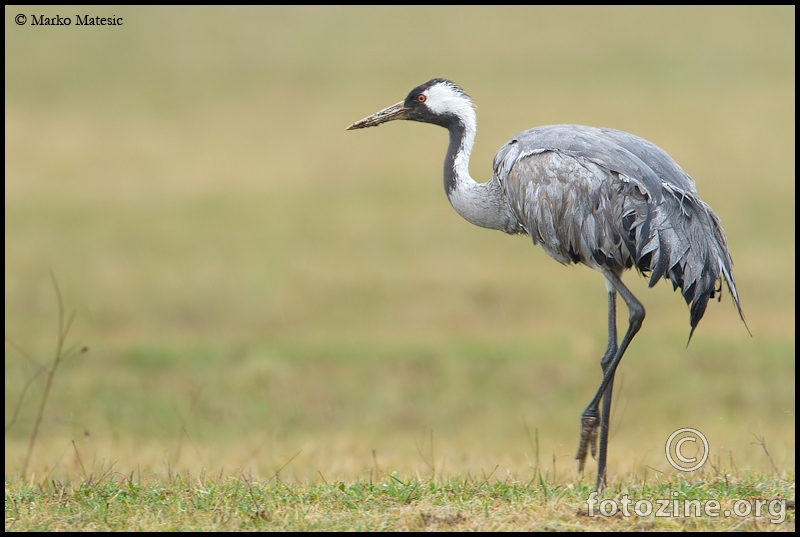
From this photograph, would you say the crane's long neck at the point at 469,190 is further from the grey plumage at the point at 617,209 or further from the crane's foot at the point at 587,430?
the crane's foot at the point at 587,430

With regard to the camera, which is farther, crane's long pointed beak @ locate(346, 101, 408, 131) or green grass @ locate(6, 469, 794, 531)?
crane's long pointed beak @ locate(346, 101, 408, 131)

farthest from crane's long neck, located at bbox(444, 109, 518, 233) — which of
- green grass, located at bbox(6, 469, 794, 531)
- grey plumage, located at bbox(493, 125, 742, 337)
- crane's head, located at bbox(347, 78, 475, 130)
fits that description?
green grass, located at bbox(6, 469, 794, 531)

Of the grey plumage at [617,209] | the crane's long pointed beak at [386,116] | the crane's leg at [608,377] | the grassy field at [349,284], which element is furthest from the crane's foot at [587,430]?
the crane's long pointed beak at [386,116]

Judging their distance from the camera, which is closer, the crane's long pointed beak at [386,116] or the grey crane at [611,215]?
the grey crane at [611,215]

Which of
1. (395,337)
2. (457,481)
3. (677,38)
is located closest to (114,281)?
(395,337)

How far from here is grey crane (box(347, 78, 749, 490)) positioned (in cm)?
589

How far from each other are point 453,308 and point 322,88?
14.2m

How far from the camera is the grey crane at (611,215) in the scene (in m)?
5.89

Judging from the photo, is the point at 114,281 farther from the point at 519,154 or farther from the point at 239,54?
the point at 239,54

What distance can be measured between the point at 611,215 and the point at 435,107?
1.79m

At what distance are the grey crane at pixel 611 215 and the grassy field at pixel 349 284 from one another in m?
0.73

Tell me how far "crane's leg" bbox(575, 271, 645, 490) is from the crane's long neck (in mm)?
918

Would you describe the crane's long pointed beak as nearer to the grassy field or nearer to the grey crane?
the grey crane

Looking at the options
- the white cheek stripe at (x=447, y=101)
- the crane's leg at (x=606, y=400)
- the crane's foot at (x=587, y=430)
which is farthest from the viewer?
the white cheek stripe at (x=447, y=101)
